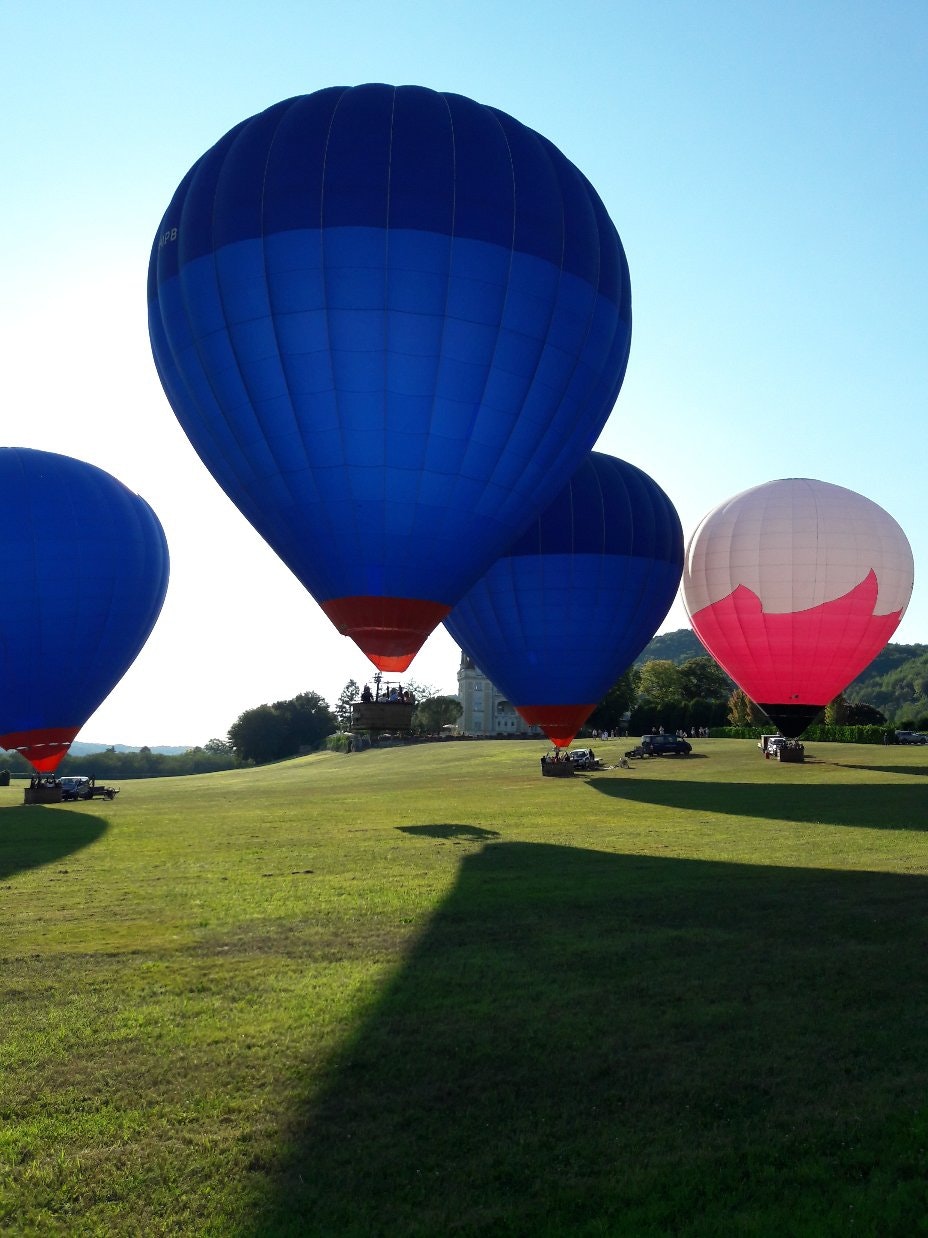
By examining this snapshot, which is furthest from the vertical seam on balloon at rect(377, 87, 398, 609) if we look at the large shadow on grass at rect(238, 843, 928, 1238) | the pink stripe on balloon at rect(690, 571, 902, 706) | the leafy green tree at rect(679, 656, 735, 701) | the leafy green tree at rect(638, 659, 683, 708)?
the leafy green tree at rect(679, 656, 735, 701)

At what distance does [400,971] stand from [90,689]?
29.5 m

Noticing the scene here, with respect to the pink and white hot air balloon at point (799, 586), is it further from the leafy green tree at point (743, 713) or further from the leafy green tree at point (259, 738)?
the leafy green tree at point (259, 738)

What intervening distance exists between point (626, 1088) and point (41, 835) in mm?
20496

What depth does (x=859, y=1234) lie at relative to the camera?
5.74m

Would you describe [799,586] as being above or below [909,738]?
above

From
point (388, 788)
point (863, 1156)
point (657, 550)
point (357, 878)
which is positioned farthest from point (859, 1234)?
point (388, 788)

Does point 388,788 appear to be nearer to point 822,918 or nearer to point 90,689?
point 90,689

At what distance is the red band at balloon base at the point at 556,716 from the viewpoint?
3694 centimetres

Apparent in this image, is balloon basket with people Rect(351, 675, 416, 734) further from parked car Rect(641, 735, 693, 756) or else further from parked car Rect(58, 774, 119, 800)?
parked car Rect(641, 735, 693, 756)

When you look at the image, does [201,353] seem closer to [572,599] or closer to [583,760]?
[572,599]

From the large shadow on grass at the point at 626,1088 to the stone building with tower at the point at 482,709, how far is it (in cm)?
15675

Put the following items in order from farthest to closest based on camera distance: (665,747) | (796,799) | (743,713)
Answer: (743,713), (665,747), (796,799)

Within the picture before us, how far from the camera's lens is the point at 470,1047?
845cm

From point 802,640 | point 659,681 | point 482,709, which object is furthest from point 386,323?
point 482,709
